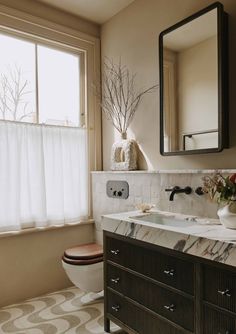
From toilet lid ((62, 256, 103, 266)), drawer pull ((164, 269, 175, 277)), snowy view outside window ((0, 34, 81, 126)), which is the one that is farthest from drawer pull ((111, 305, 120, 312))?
snowy view outside window ((0, 34, 81, 126))

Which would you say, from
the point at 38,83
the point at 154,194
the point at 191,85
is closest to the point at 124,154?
the point at 154,194

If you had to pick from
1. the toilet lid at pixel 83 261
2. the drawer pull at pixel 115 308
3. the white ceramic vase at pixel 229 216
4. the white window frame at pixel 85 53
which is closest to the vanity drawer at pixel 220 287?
the white ceramic vase at pixel 229 216

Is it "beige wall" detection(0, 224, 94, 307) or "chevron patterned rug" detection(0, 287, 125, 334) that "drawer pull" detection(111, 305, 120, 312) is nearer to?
"chevron patterned rug" detection(0, 287, 125, 334)

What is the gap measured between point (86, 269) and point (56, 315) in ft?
1.38

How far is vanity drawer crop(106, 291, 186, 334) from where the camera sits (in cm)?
158

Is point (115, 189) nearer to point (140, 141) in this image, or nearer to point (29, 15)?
point (140, 141)

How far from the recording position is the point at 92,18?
2867mm

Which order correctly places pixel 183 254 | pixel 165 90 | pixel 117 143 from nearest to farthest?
pixel 183 254 → pixel 165 90 → pixel 117 143

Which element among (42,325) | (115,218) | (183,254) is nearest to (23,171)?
(115,218)

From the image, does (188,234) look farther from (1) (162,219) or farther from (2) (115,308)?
(2) (115,308)

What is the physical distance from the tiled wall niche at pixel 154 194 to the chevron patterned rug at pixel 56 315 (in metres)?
0.64

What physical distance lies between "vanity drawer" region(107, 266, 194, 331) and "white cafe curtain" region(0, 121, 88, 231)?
953 mm

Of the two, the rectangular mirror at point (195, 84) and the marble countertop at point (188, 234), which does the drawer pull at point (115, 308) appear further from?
the rectangular mirror at point (195, 84)

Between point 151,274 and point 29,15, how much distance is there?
242 cm
